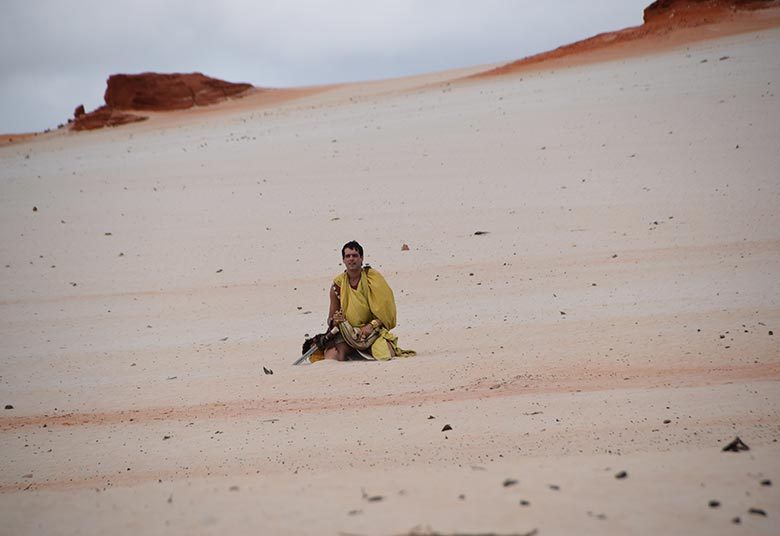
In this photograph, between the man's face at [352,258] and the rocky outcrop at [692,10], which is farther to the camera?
the rocky outcrop at [692,10]

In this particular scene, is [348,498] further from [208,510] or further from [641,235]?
[641,235]

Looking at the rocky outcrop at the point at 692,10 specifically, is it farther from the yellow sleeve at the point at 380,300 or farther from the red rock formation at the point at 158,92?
the yellow sleeve at the point at 380,300

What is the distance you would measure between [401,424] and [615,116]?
1252 centimetres

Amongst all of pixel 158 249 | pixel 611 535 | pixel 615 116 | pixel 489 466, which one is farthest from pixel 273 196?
pixel 611 535

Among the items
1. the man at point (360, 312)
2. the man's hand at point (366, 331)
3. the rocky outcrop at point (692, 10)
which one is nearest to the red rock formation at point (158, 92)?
the rocky outcrop at point (692, 10)

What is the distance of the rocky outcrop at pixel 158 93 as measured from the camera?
105 feet

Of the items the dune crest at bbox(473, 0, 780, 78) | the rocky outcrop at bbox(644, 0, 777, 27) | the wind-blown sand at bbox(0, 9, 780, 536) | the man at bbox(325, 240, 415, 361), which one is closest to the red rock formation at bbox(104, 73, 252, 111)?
the wind-blown sand at bbox(0, 9, 780, 536)

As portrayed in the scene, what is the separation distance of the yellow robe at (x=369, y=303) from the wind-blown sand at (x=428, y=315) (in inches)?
17.5

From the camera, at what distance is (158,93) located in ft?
107

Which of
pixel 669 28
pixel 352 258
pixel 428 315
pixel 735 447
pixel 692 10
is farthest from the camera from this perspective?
pixel 692 10

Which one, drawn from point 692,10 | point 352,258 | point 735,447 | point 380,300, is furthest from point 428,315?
point 692,10

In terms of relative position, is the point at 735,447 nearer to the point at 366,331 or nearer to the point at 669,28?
the point at 366,331

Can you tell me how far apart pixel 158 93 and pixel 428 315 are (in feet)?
88.3

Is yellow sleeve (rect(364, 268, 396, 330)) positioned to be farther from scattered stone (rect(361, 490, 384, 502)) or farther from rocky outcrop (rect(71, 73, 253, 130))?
rocky outcrop (rect(71, 73, 253, 130))
